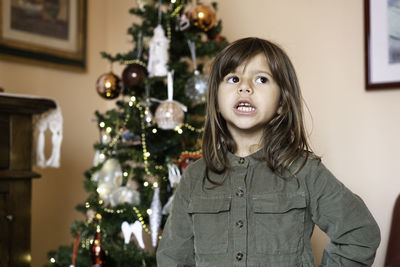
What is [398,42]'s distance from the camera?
1.91 metres

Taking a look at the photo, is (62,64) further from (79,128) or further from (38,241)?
(38,241)

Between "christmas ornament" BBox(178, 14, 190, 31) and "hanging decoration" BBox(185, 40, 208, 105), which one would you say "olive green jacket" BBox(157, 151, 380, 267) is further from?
"christmas ornament" BBox(178, 14, 190, 31)

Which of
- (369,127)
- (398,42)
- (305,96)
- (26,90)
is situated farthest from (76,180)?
(398,42)

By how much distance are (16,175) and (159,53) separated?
30.9 inches

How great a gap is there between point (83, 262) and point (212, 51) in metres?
1.12

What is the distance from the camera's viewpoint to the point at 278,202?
103 centimetres

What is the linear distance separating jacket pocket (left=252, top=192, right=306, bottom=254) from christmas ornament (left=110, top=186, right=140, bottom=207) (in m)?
1.08

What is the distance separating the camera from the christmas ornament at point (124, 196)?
2.02m

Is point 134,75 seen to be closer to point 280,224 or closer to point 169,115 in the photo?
point 169,115

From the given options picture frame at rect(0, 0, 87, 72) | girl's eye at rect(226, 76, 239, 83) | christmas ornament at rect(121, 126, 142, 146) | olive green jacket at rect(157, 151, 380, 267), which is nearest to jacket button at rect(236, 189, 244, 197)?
olive green jacket at rect(157, 151, 380, 267)

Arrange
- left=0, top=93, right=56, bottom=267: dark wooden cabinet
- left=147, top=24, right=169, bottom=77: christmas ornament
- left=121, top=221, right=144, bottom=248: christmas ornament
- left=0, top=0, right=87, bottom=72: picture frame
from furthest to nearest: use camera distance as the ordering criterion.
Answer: left=0, top=0, right=87, bottom=72: picture frame
left=147, top=24, right=169, bottom=77: christmas ornament
left=121, top=221, right=144, bottom=248: christmas ornament
left=0, top=93, right=56, bottom=267: dark wooden cabinet

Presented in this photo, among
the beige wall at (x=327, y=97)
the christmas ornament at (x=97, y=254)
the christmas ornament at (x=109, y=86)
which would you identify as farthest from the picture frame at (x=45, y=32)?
the christmas ornament at (x=97, y=254)

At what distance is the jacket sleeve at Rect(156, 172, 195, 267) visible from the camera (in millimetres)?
1113

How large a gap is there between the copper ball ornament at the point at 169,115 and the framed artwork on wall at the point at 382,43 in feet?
2.74
